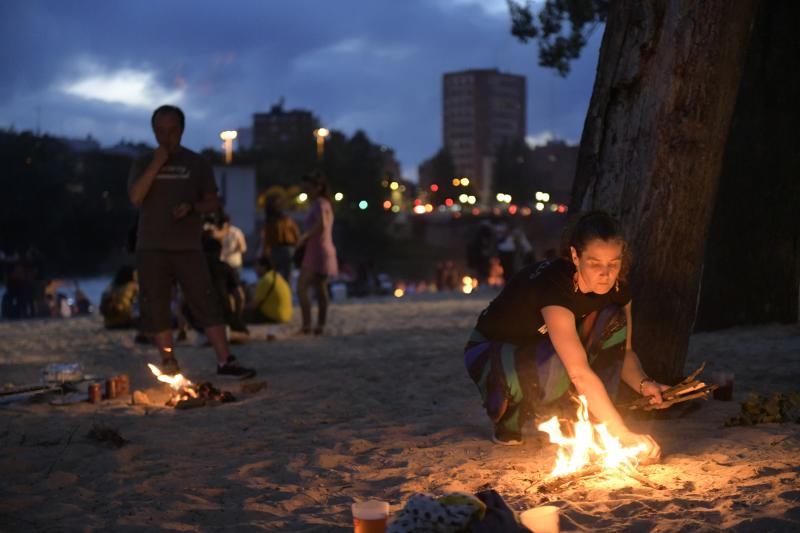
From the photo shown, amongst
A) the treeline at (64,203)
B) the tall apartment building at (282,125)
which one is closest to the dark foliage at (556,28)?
the treeline at (64,203)

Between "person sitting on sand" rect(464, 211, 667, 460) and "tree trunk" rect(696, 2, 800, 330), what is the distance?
5.11m

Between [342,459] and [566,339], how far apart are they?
1263mm

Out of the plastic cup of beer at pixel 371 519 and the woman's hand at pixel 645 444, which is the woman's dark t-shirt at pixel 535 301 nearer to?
the woman's hand at pixel 645 444

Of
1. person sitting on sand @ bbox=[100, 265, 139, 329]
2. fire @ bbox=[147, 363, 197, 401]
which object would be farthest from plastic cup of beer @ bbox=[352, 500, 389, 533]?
person sitting on sand @ bbox=[100, 265, 139, 329]

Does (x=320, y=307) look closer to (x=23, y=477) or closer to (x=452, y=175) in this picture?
(x=23, y=477)

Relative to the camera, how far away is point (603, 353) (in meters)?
4.29

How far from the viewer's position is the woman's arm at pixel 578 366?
12.9ft

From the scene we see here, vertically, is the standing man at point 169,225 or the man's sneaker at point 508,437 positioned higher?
the standing man at point 169,225

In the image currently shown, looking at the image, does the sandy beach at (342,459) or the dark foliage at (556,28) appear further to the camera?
the dark foliage at (556,28)

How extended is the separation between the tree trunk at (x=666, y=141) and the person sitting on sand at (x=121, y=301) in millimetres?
8099

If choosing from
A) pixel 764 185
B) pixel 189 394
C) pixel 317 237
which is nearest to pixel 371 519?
pixel 189 394

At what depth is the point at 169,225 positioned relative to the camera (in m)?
6.65

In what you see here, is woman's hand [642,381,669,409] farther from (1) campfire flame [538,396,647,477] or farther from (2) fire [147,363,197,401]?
(2) fire [147,363,197,401]

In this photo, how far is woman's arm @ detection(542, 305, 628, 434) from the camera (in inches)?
154
